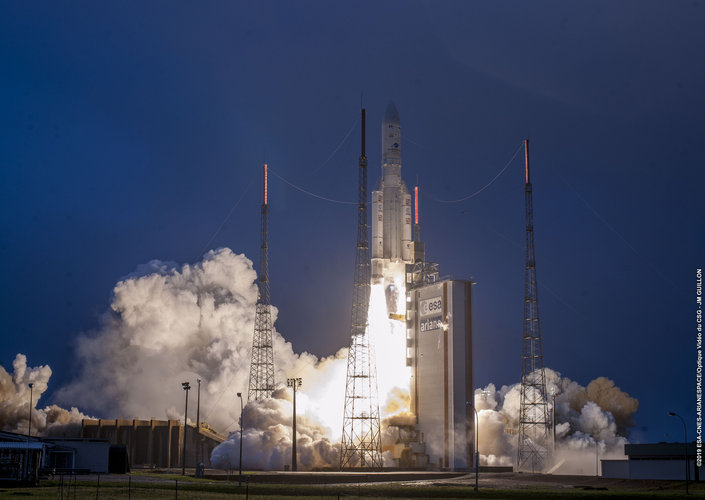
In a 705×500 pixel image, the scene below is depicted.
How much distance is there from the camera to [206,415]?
132 meters

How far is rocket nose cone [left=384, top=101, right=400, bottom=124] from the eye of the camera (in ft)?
351

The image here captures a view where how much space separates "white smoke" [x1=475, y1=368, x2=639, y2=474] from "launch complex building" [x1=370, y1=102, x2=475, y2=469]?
18.5ft

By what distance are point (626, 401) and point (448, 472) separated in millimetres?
51094

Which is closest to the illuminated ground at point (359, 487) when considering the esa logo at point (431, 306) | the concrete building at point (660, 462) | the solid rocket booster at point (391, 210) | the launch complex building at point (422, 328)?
the concrete building at point (660, 462)

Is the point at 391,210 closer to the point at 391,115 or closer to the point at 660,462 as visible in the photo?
the point at 391,115

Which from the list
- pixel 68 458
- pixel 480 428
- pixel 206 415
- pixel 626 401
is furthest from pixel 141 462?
pixel 626 401

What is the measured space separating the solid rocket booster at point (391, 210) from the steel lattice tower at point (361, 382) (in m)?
8.35

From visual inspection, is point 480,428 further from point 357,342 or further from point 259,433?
point 259,433

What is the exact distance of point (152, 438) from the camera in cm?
11719

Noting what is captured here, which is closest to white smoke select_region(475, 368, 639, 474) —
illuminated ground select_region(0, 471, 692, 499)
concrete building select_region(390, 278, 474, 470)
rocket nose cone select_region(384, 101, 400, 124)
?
concrete building select_region(390, 278, 474, 470)

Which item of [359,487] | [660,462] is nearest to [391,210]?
[660,462]

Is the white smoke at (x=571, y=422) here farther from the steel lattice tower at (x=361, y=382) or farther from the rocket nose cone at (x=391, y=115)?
the rocket nose cone at (x=391, y=115)

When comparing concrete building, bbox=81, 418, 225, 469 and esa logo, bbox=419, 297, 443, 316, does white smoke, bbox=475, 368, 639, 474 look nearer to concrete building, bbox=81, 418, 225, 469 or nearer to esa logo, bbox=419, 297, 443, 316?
esa logo, bbox=419, 297, 443, 316

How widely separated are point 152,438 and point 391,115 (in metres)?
47.3
